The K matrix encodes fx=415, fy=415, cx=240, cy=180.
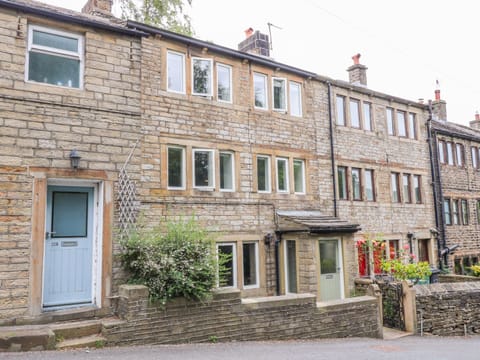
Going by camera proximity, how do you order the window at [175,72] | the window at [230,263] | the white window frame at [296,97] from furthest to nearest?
the white window frame at [296,97], the window at [230,263], the window at [175,72]

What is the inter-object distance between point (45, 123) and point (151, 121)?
8.77 feet

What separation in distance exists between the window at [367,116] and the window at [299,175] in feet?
12.6

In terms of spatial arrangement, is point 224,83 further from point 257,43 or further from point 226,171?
point 257,43

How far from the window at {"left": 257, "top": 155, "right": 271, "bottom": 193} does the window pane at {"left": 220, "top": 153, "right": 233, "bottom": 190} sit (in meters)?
1.00

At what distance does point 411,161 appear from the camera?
17375 mm

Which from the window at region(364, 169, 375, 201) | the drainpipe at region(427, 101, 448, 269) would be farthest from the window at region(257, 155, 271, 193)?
the drainpipe at region(427, 101, 448, 269)

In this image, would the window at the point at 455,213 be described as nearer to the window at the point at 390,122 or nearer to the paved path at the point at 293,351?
the window at the point at 390,122

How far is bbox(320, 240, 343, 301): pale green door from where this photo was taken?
12.0 metres

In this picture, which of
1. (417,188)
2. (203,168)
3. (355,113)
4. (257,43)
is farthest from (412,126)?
(203,168)

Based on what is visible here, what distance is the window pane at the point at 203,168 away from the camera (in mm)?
11297

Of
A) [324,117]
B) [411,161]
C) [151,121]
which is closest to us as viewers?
[151,121]

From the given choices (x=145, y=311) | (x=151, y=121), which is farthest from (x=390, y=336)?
(x=151, y=121)

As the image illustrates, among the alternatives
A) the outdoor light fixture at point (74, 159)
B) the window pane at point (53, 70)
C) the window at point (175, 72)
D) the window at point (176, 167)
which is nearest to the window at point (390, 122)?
the window at point (175, 72)

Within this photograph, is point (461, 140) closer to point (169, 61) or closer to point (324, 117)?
point (324, 117)
